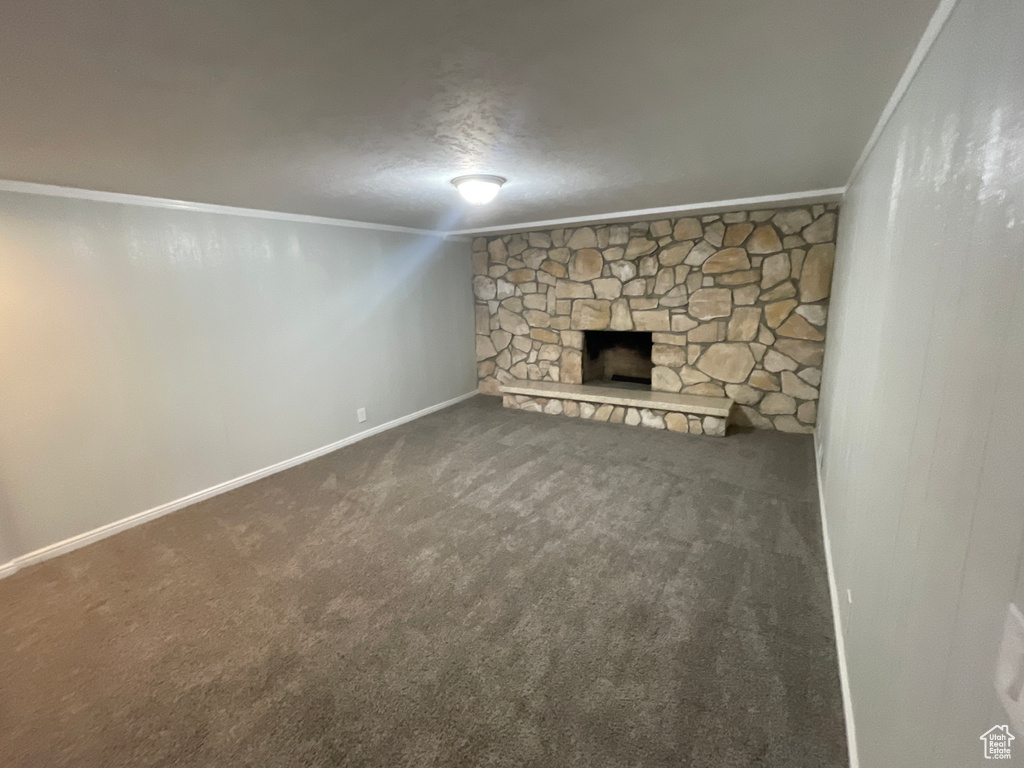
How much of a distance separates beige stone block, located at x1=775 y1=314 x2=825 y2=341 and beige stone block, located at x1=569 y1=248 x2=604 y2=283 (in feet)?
5.81

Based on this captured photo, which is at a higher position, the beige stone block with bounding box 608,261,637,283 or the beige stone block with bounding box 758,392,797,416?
the beige stone block with bounding box 608,261,637,283

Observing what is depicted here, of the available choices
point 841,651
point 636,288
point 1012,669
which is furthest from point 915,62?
point 636,288

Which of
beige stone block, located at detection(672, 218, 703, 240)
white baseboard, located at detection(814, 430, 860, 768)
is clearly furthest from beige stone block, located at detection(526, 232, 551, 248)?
white baseboard, located at detection(814, 430, 860, 768)

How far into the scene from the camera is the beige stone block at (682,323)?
432cm

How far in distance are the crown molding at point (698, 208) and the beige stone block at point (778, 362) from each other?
1.25 meters

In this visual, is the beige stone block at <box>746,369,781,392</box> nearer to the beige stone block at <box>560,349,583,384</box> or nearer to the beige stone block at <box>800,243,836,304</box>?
the beige stone block at <box>800,243,836,304</box>

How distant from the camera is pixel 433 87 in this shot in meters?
1.38

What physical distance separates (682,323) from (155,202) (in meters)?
4.21

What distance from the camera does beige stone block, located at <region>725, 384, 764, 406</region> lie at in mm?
4152

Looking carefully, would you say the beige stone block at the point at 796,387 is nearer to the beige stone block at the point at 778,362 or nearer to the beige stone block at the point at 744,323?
the beige stone block at the point at 778,362

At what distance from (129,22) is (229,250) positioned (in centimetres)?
252

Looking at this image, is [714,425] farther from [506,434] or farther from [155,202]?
[155,202]

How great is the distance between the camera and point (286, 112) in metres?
1.54

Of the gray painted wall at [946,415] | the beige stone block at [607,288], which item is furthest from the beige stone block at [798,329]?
the gray painted wall at [946,415]
